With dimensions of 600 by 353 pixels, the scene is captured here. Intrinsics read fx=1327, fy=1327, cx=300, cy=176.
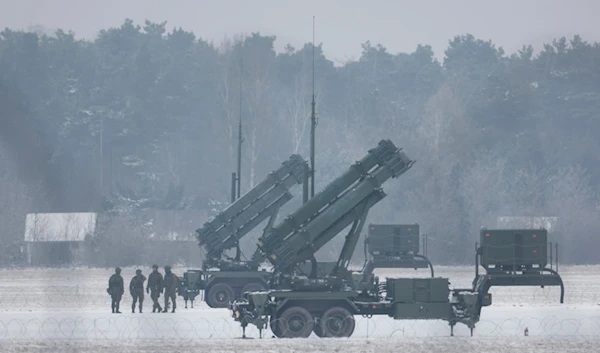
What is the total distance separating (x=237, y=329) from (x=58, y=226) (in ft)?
198

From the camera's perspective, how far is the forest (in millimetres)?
97000

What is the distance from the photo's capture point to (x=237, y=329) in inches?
1426

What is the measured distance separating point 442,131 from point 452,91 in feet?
52.3

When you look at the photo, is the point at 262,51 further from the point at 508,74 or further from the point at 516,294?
the point at 516,294

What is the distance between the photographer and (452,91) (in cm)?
11988

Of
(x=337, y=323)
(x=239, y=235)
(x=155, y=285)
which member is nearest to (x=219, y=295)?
(x=239, y=235)

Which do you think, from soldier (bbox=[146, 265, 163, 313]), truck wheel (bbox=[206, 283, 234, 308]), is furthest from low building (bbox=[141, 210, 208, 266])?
soldier (bbox=[146, 265, 163, 313])

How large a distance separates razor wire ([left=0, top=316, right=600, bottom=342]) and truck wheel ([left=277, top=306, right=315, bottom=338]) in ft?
0.31

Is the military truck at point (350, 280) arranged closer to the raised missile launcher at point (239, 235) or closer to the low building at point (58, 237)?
the raised missile launcher at point (239, 235)

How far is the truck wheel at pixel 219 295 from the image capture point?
45.2 meters

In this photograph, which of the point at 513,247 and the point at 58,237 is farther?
the point at 58,237

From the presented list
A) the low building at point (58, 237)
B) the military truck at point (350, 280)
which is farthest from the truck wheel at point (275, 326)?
the low building at point (58, 237)

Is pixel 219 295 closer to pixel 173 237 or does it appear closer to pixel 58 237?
pixel 173 237

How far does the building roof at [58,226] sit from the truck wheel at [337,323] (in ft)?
190
